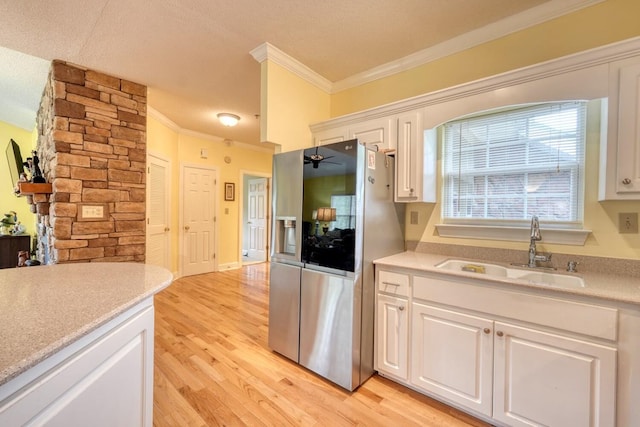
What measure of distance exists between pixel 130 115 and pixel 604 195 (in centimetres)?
392

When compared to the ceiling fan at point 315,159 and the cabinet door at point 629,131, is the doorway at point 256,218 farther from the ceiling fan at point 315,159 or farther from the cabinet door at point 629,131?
the cabinet door at point 629,131

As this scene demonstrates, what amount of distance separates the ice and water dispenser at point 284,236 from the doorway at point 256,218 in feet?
12.6

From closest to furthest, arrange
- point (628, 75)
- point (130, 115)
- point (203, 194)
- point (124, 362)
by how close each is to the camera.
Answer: point (124, 362) → point (628, 75) → point (130, 115) → point (203, 194)

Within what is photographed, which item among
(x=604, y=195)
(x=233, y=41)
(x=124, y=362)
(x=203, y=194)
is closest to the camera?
(x=124, y=362)

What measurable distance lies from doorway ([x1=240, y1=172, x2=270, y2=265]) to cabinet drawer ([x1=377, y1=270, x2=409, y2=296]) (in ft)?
14.6

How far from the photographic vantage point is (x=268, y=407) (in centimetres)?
171

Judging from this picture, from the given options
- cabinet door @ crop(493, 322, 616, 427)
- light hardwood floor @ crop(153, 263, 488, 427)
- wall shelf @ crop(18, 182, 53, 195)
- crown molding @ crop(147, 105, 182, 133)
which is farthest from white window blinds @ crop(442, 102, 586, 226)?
crown molding @ crop(147, 105, 182, 133)

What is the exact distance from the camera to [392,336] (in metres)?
1.89

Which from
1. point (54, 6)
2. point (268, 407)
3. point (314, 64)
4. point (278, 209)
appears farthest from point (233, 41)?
point (268, 407)

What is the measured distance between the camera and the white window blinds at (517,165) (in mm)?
1748

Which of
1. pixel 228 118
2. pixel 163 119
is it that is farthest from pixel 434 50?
pixel 163 119

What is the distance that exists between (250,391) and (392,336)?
1.05 meters

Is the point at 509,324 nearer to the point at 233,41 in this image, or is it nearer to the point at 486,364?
the point at 486,364

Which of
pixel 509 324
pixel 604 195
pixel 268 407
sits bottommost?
pixel 268 407
